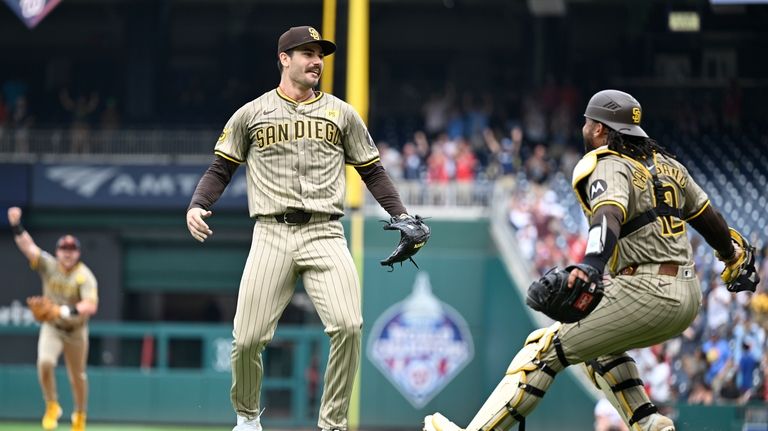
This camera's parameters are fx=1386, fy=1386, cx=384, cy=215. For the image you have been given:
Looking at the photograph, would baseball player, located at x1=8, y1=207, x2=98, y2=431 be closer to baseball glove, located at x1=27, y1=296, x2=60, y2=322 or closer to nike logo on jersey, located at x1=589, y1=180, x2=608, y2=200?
baseball glove, located at x1=27, y1=296, x2=60, y2=322

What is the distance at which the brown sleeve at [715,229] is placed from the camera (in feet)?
24.4

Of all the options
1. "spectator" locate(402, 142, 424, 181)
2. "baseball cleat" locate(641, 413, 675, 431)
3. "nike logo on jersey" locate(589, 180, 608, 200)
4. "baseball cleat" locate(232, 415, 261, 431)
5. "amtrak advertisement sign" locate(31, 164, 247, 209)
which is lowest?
"baseball cleat" locate(232, 415, 261, 431)

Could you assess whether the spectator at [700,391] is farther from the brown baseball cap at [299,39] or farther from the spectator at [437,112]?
the spectator at [437,112]

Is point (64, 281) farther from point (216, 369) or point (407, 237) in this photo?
point (216, 369)

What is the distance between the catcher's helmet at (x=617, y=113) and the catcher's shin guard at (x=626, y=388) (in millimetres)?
1202

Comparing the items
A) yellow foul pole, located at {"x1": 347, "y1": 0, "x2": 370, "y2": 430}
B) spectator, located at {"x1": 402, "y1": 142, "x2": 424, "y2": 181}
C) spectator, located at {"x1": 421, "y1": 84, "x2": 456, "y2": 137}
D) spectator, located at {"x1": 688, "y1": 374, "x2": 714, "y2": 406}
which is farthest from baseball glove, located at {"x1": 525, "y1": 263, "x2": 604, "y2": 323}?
spectator, located at {"x1": 421, "y1": 84, "x2": 456, "y2": 137}

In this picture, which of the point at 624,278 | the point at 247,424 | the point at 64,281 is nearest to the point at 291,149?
the point at 247,424

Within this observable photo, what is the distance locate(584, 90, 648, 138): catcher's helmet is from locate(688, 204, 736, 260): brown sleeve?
23.2 inches

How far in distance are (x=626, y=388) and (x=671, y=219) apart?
3.08ft

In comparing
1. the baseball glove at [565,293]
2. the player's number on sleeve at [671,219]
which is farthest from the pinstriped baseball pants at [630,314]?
the baseball glove at [565,293]

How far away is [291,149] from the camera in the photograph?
743 cm

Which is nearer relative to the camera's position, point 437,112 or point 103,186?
point 103,186

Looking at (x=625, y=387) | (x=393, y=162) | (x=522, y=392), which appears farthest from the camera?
(x=393, y=162)

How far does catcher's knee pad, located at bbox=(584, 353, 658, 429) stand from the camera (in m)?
7.25
